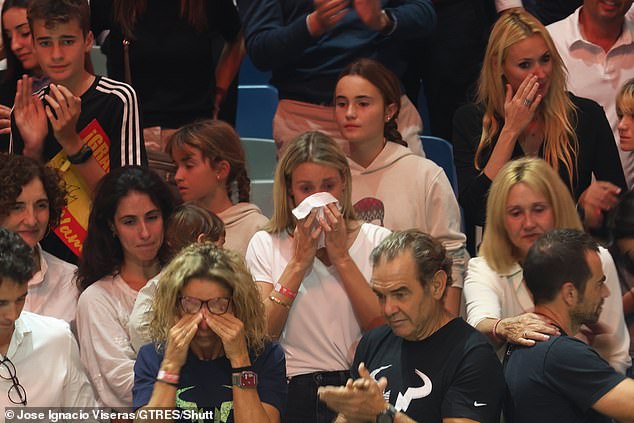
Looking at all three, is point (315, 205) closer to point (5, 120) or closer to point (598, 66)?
point (5, 120)

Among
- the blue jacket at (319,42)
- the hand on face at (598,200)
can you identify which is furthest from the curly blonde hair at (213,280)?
the blue jacket at (319,42)

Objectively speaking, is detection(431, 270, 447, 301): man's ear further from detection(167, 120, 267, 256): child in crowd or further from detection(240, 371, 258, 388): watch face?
detection(167, 120, 267, 256): child in crowd

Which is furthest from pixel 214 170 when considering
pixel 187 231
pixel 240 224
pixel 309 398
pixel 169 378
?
pixel 169 378

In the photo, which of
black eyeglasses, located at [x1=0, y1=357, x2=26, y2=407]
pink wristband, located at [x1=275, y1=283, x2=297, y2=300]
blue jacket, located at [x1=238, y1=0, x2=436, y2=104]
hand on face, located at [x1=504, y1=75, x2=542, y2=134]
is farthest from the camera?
blue jacket, located at [x1=238, y1=0, x2=436, y2=104]

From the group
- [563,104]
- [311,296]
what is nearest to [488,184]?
[563,104]

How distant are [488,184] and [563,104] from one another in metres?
0.56

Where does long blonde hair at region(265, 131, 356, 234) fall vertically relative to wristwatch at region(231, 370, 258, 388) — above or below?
above

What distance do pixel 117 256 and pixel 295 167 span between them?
85 cm

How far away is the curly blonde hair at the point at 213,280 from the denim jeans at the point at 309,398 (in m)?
0.52

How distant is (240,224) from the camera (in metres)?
6.07

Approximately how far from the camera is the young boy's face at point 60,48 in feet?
19.9

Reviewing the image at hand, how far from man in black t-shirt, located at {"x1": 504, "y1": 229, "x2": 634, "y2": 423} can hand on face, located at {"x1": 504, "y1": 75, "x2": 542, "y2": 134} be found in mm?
1254

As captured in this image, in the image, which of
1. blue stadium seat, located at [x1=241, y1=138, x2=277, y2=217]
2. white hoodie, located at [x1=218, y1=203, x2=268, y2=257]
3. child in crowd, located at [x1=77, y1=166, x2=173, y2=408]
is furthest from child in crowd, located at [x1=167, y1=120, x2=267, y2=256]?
blue stadium seat, located at [x1=241, y1=138, x2=277, y2=217]

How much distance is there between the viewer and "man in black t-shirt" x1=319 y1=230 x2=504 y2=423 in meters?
4.62
